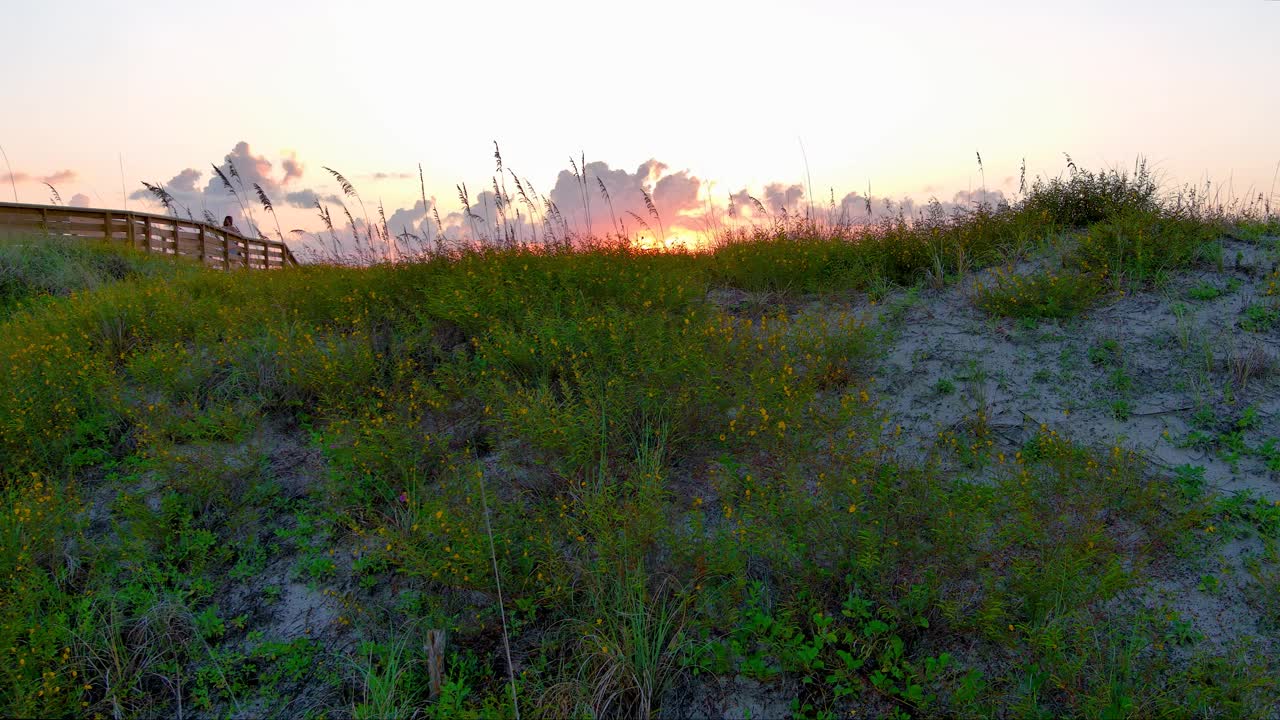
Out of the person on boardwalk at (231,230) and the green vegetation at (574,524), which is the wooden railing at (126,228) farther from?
the green vegetation at (574,524)

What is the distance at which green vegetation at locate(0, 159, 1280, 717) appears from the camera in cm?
319

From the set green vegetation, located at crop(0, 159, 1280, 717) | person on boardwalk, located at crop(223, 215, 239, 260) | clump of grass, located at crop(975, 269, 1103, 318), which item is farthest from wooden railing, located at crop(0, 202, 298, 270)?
clump of grass, located at crop(975, 269, 1103, 318)

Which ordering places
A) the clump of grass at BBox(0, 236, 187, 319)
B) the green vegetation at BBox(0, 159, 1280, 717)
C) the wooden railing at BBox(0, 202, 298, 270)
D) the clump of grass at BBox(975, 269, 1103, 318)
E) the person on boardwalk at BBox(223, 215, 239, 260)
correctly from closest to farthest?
the green vegetation at BBox(0, 159, 1280, 717)
the clump of grass at BBox(975, 269, 1103, 318)
the clump of grass at BBox(0, 236, 187, 319)
the wooden railing at BBox(0, 202, 298, 270)
the person on boardwalk at BBox(223, 215, 239, 260)

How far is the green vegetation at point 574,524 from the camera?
3189mm

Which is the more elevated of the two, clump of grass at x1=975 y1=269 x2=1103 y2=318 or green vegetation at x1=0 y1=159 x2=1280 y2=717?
clump of grass at x1=975 y1=269 x2=1103 y2=318

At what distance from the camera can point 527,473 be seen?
4402 mm

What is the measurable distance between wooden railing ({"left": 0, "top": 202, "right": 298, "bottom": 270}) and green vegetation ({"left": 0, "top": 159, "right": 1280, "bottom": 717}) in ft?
30.3

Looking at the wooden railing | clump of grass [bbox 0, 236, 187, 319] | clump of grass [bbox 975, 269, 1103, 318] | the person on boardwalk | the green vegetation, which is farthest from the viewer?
the person on boardwalk

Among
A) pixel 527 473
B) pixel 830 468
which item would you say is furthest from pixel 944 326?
pixel 527 473

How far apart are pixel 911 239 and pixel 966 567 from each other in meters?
5.08

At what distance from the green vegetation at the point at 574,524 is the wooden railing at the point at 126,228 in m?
9.23

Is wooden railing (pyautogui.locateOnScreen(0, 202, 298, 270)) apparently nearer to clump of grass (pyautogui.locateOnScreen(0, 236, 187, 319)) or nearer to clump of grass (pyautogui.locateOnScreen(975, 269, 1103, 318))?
clump of grass (pyautogui.locateOnScreen(0, 236, 187, 319))

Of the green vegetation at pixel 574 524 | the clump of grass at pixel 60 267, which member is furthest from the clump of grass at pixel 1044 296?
the clump of grass at pixel 60 267

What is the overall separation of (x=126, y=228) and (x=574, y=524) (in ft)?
52.4
